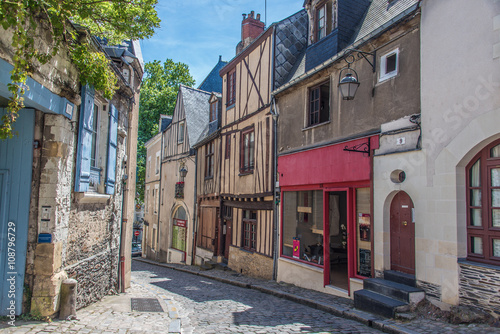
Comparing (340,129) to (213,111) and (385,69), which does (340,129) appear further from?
(213,111)

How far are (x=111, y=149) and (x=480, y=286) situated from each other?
6214mm

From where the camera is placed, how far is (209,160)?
15930 millimetres

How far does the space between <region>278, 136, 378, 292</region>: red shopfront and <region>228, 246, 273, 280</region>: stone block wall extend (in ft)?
2.94

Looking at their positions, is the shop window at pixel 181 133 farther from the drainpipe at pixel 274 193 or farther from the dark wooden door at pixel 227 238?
the drainpipe at pixel 274 193

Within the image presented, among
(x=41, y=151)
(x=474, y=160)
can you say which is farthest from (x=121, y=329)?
(x=474, y=160)

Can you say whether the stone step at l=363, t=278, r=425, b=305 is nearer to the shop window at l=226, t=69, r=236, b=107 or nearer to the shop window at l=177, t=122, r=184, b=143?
the shop window at l=226, t=69, r=236, b=107

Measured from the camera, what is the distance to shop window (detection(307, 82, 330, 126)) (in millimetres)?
9188

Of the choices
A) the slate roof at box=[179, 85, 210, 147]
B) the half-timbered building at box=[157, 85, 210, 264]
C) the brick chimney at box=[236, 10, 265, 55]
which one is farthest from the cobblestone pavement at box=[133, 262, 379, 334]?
the brick chimney at box=[236, 10, 265, 55]

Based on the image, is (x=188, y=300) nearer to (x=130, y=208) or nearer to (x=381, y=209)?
(x=130, y=208)

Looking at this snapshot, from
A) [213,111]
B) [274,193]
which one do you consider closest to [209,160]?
[213,111]

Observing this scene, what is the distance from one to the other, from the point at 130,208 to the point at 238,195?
4476 mm

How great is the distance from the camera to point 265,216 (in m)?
11.2

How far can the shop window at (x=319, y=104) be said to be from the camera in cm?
919

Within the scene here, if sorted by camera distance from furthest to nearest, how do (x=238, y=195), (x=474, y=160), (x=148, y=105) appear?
1. (x=148, y=105)
2. (x=238, y=195)
3. (x=474, y=160)
